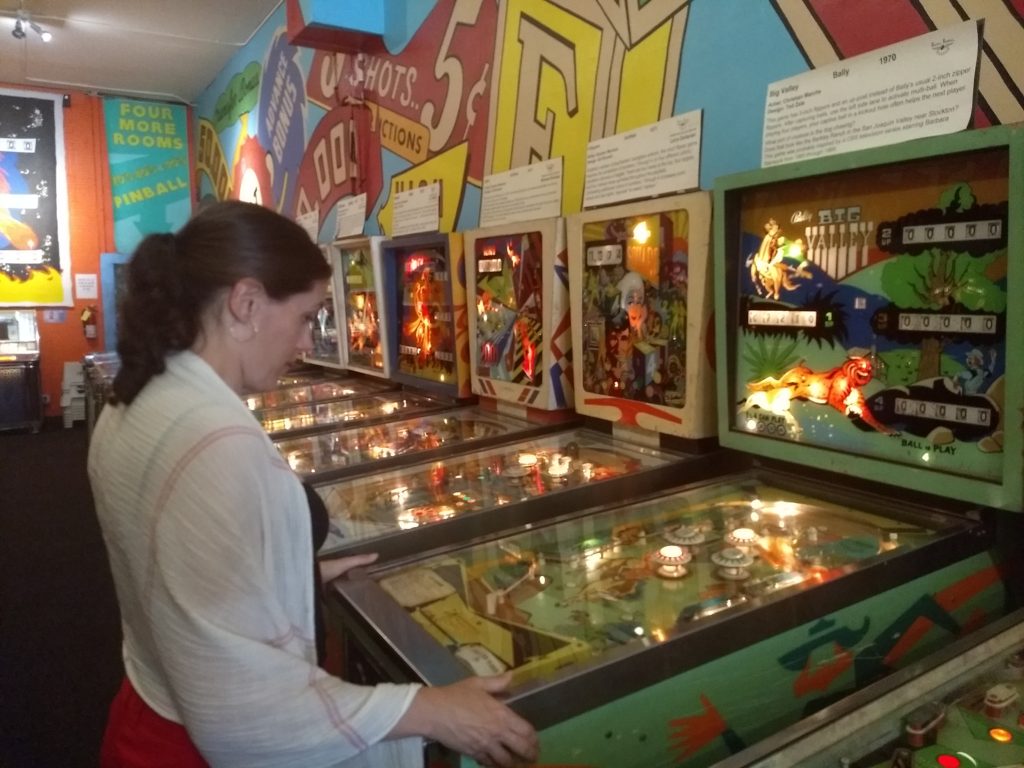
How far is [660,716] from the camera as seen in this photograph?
3.29ft

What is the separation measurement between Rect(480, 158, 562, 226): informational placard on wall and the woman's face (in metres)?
1.41

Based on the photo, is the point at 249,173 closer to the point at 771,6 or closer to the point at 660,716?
the point at 771,6

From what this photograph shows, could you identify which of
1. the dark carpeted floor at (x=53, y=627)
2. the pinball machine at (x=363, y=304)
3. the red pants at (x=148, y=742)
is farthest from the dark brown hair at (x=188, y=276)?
the pinball machine at (x=363, y=304)

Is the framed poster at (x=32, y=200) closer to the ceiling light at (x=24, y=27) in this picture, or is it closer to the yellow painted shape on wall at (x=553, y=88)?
the ceiling light at (x=24, y=27)

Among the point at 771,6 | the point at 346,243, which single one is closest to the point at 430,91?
the point at 346,243

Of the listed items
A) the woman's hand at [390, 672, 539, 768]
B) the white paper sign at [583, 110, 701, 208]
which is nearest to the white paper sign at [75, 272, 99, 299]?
the white paper sign at [583, 110, 701, 208]

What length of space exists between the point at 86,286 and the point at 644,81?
268 inches

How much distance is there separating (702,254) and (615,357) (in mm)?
380

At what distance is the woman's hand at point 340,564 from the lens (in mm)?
1282

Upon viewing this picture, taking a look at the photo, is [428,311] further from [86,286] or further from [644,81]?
[86,286]

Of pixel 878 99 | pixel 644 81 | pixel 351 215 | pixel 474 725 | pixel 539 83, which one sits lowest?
pixel 474 725

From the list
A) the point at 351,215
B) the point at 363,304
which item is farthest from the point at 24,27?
the point at 363,304

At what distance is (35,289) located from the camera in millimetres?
7172

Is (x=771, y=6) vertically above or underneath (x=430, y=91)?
underneath
